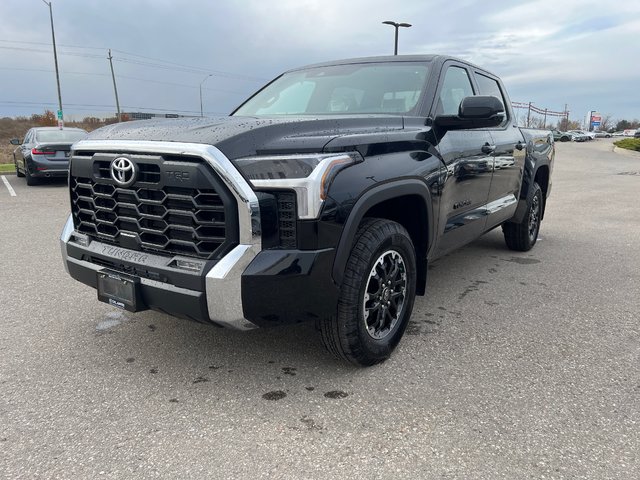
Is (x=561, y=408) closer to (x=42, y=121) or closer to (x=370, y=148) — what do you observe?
(x=370, y=148)

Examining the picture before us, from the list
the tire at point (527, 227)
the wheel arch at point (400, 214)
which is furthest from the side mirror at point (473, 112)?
the tire at point (527, 227)

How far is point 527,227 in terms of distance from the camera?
588 cm

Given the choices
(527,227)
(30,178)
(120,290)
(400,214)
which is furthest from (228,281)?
(30,178)

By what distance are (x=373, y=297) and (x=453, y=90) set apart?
1965mm

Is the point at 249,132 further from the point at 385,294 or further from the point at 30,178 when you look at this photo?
the point at 30,178

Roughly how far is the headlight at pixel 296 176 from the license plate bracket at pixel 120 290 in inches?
33.3

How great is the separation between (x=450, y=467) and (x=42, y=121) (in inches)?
2507

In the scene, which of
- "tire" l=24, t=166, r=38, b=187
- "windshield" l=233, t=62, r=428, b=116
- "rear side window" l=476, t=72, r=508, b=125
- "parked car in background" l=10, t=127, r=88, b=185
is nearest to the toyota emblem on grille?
"windshield" l=233, t=62, r=428, b=116

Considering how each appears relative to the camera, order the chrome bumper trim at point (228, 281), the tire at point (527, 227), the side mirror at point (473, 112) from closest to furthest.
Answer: the chrome bumper trim at point (228, 281) < the side mirror at point (473, 112) < the tire at point (527, 227)

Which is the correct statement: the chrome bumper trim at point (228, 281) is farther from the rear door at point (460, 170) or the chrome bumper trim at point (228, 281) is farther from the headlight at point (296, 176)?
the rear door at point (460, 170)

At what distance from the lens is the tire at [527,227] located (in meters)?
5.83

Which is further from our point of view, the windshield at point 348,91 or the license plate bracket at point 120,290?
the windshield at point 348,91

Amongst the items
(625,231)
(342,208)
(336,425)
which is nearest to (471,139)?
→ (342,208)

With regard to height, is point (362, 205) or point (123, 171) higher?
point (123, 171)
